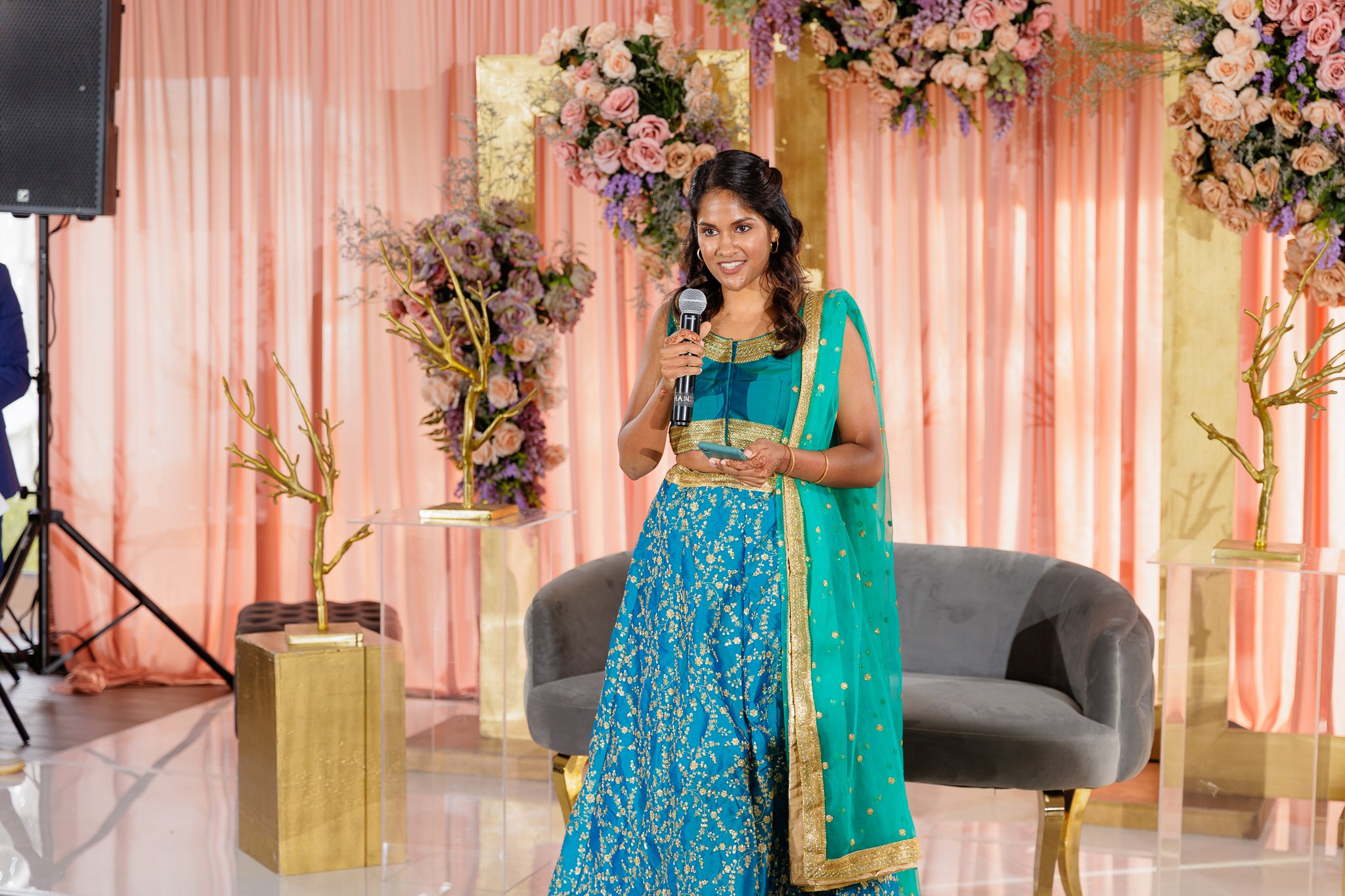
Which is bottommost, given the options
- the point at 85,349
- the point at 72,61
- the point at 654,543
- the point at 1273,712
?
the point at 1273,712

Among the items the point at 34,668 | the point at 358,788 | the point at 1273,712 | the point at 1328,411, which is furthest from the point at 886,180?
the point at 34,668

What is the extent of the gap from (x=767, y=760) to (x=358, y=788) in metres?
1.49

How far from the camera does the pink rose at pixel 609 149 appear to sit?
3.79m

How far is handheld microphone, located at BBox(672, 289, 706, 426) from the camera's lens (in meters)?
2.30

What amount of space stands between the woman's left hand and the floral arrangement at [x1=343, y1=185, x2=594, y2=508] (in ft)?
4.38

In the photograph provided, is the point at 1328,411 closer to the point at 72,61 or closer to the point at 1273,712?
the point at 1273,712

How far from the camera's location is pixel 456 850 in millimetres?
3410

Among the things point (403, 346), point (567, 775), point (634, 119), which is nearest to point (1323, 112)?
point (634, 119)

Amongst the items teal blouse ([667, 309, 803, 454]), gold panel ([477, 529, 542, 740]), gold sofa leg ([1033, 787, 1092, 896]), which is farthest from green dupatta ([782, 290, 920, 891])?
gold panel ([477, 529, 542, 740])

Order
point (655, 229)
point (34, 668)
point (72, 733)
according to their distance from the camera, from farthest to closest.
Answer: point (34, 668) → point (72, 733) → point (655, 229)

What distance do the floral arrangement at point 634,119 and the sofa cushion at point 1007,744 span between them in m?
1.56

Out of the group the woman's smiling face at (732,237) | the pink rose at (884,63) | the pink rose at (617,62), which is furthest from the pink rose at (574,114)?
the woman's smiling face at (732,237)

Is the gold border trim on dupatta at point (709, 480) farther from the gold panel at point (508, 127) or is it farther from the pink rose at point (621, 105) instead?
the gold panel at point (508, 127)

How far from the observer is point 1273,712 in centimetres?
346
